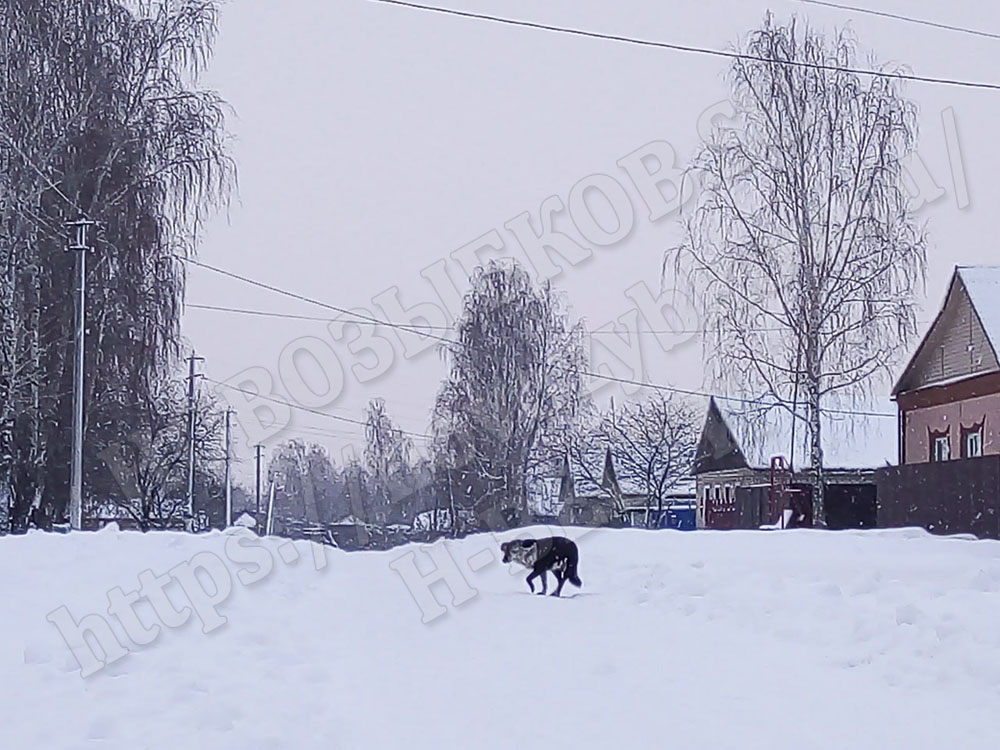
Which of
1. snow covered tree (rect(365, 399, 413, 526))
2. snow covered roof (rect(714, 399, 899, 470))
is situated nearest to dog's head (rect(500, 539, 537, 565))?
snow covered roof (rect(714, 399, 899, 470))

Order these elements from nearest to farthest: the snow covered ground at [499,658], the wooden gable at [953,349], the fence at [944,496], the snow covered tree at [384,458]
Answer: the snow covered ground at [499,658], the fence at [944,496], the wooden gable at [953,349], the snow covered tree at [384,458]

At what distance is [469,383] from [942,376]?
2069 cm

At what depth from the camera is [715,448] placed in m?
53.7

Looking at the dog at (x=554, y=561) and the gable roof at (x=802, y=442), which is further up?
the gable roof at (x=802, y=442)

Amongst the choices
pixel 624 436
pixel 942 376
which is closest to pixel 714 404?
pixel 624 436

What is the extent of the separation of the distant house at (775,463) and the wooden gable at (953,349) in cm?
174

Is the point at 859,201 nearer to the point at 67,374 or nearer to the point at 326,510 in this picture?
the point at 67,374

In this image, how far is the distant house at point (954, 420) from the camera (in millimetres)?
24047

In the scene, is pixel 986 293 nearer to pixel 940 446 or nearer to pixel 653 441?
pixel 940 446

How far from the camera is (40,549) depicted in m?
13.4

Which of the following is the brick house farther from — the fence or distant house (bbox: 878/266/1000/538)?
the fence

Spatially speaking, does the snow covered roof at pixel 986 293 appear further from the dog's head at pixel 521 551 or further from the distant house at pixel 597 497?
the distant house at pixel 597 497

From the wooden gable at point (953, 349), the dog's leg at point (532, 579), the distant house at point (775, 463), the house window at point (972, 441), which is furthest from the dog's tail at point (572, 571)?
the house window at point (972, 441)

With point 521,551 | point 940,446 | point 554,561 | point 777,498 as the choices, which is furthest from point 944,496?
point 554,561
